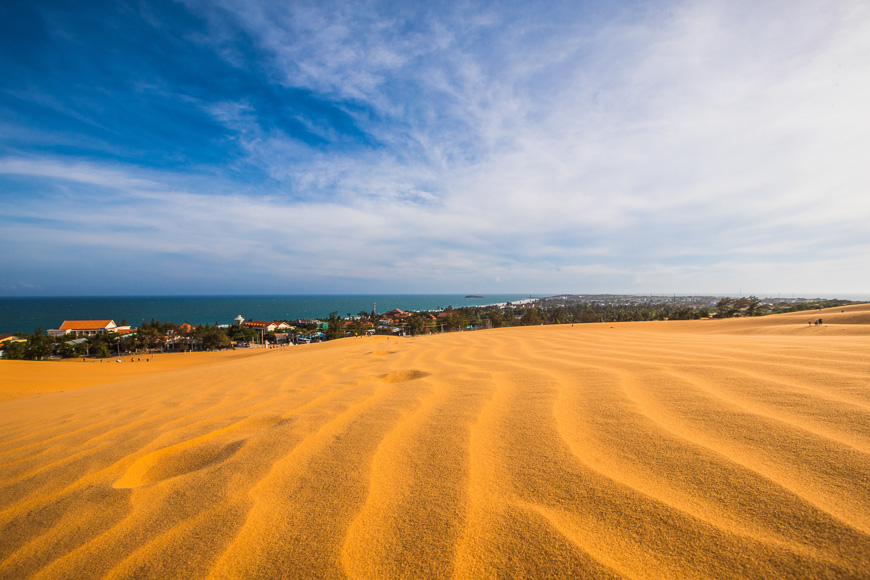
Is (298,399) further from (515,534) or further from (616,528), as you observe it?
(616,528)

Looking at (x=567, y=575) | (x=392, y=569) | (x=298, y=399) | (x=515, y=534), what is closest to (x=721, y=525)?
(x=567, y=575)

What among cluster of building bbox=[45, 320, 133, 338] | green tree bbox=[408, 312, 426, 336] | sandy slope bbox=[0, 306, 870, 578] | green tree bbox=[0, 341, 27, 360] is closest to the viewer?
sandy slope bbox=[0, 306, 870, 578]

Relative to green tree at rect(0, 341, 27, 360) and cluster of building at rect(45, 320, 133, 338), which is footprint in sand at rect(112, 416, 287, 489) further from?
cluster of building at rect(45, 320, 133, 338)

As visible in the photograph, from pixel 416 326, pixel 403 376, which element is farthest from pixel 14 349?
pixel 403 376

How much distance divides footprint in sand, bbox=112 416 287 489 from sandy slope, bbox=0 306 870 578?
16 millimetres

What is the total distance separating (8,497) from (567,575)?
284 cm

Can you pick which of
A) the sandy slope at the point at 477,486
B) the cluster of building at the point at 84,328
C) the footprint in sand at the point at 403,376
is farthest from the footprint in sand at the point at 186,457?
the cluster of building at the point at 84,328

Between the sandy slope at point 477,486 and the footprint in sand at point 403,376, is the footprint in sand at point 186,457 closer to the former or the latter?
the sandy slope at point 477,486

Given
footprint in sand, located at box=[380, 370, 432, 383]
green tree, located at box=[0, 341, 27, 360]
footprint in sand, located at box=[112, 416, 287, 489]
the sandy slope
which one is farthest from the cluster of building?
the sandy slope

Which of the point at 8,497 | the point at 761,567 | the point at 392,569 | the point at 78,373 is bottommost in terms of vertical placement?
the point at 78,373

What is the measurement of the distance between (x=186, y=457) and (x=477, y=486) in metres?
1.95

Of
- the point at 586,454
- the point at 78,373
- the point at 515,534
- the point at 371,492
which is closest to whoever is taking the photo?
the point at 515,534

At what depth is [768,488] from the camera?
1374 mm

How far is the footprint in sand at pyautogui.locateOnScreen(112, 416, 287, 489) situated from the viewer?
2047mm
